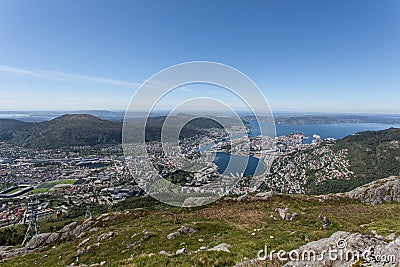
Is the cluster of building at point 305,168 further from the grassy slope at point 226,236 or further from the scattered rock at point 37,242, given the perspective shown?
the scattered rock at point 37,242

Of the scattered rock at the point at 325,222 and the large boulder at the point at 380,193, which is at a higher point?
the scattered rock at the point at 325,222

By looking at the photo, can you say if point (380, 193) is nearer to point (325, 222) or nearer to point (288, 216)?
point (288, 216)

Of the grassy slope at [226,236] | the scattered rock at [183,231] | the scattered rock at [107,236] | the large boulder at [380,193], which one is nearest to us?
the grassy slope at [226,236]

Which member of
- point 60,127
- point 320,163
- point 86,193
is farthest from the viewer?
point 60,127

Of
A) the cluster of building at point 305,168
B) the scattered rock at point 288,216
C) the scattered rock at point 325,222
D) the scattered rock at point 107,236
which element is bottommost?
the cluster of building at point 305,168

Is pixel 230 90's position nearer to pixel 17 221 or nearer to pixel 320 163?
pixel 17 221

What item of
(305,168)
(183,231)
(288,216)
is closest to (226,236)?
(183,231)

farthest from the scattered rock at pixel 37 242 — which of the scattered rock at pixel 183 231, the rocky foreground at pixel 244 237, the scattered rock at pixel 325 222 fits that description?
the scattered rock at pixel 325 222

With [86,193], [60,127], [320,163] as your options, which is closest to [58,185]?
[86,193]
